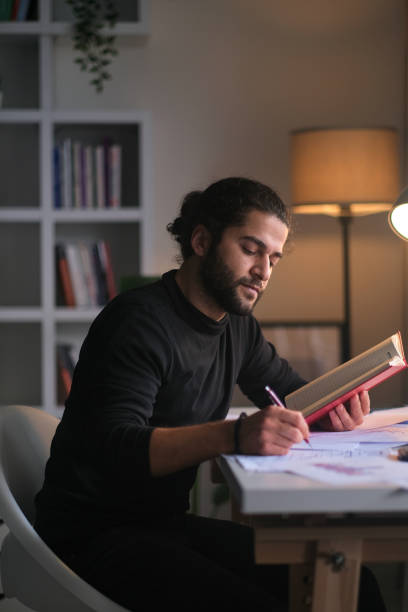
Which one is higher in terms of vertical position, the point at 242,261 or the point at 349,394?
the point at 242,261

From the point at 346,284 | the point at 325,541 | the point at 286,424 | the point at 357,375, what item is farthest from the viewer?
the point at 346,284

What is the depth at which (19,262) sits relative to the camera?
3.36 meters

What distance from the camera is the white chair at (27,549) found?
3.94ft

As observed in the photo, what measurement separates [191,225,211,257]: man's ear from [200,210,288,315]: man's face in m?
0.05

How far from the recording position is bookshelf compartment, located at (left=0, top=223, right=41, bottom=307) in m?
3.35

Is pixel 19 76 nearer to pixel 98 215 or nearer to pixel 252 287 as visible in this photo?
pixel 98 215

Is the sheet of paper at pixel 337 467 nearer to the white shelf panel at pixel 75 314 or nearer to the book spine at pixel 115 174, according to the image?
the white shelf panel at pixel 75 314

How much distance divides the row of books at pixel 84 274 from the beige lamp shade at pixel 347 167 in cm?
84

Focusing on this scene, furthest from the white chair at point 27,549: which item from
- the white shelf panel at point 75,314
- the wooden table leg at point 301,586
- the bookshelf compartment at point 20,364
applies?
the bookshelf compartment at point 20,364

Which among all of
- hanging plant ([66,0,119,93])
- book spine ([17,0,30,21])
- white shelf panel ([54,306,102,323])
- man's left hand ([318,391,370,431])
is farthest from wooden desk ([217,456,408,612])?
book spine ([17,0,30,21])

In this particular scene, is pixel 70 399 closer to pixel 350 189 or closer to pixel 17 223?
pixel 350 189

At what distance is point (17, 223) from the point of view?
3.34 metres

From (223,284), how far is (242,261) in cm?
6

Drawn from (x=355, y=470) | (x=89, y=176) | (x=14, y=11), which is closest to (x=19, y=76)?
(x=14, y=11)
